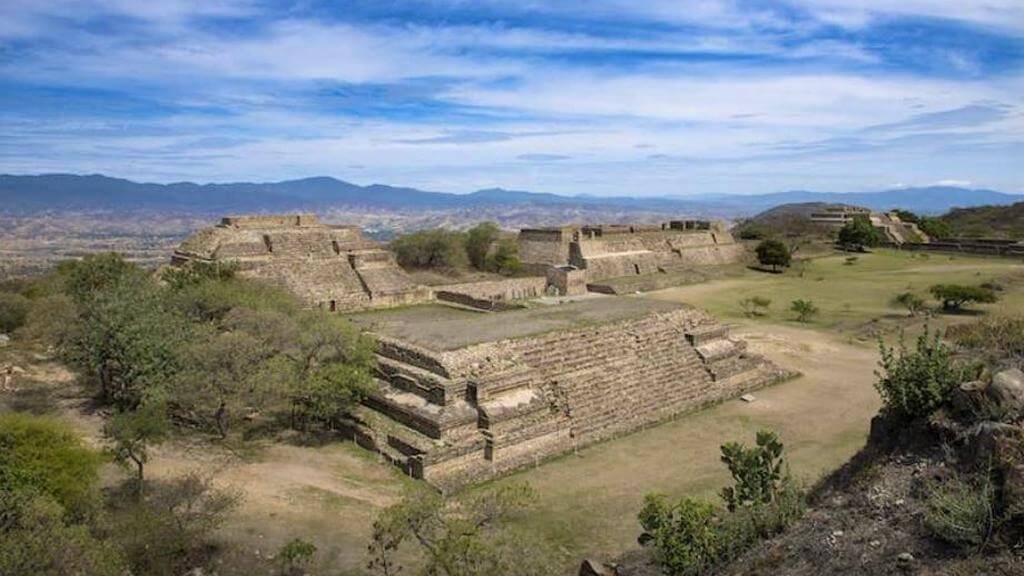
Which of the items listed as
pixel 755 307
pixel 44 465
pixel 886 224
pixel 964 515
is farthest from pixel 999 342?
pixel 886 224

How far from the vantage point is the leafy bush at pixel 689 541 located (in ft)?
23.5

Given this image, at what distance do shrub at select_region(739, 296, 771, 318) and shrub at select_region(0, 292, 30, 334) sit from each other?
26.2m

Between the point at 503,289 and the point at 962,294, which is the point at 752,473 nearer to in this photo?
the point at 503,289

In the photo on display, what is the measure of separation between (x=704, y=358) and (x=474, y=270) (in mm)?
21730

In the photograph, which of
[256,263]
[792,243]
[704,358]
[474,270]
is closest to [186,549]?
[704,358]

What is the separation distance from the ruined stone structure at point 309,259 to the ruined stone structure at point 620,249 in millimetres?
10775

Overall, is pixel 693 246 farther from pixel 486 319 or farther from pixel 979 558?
pixel 979 558

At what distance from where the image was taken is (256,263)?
82.6 feet

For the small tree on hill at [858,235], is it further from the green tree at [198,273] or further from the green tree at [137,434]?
the green tree at [137,434]

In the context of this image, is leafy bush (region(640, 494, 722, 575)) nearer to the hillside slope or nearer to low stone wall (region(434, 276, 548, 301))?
low stone wall (region(434, 276, 548, 301))

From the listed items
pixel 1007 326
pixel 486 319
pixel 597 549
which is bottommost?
pixel 597 549

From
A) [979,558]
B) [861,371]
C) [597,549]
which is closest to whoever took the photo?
[979,558]

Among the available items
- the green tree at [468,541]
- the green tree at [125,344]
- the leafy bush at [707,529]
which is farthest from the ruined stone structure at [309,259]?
the leafy bush at [707,529]

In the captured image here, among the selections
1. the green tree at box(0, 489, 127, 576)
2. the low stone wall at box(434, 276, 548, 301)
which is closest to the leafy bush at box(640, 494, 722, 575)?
the green tree at box(0, 489, 127, 576)
